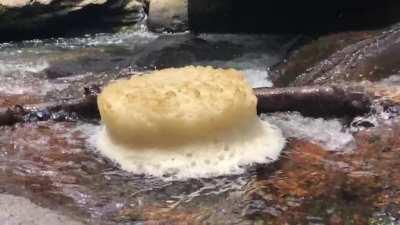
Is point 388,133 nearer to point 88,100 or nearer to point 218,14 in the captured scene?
point 88,100

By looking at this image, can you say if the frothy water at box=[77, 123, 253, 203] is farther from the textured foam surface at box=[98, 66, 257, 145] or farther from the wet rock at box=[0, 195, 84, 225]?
the wet rock at box=[0, 195, 84, 225]

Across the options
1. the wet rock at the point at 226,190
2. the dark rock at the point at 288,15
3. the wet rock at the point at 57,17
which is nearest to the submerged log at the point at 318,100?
the wet rock at the point at 226,190

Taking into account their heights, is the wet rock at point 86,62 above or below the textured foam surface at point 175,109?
below

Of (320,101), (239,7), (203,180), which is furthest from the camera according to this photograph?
(239,7)

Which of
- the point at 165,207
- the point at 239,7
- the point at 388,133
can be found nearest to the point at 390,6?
the point at 239,7

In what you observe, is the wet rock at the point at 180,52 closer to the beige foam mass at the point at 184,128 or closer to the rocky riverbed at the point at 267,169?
the rocky riverbed at the point at 267,169

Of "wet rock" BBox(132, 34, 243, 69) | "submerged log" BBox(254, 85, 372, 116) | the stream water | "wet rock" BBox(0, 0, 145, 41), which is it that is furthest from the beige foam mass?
"wet rock" BBox(0, 0, 145, 41)

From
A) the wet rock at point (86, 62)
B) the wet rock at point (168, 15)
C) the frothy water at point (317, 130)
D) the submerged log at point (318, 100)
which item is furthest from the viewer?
the wet rock at point (168, 15)
